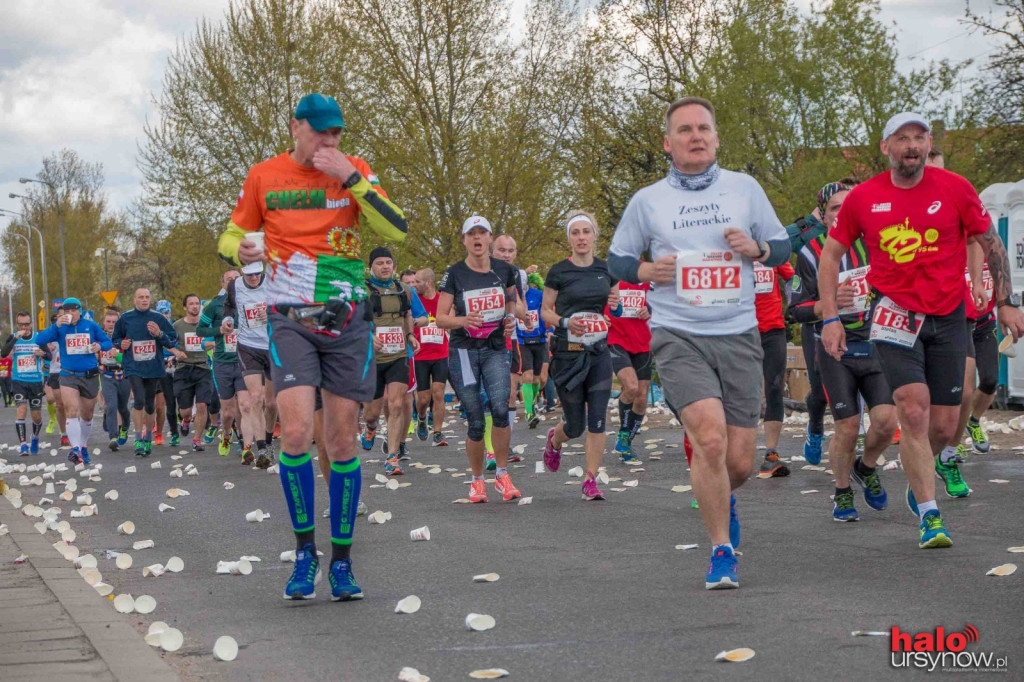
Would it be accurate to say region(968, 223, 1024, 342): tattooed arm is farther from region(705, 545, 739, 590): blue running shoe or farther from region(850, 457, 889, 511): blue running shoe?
region(705, 545, 739, 590): blue running shoe

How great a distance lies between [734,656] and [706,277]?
208cm

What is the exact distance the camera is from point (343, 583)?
6.05 metres

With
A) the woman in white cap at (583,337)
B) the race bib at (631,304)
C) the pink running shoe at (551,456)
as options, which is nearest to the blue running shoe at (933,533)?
the woman in white cap at (583,337)

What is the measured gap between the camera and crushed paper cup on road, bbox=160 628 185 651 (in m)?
5.10

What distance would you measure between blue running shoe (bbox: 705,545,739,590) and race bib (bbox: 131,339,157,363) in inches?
528

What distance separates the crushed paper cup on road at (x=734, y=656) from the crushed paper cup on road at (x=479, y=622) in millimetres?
1066

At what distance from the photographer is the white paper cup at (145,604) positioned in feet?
19.3

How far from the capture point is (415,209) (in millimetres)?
32062

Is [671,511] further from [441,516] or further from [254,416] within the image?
[254,416]

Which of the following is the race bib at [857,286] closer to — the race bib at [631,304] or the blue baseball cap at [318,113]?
the blue baseball cap at [318,113]

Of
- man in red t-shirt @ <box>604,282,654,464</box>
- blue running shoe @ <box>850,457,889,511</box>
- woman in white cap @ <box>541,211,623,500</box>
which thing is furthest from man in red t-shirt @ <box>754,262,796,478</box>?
blue running shoe @ <box>850,457,889,511</box>

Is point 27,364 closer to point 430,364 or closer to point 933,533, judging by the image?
point 430,364

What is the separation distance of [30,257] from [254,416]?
72.3 m

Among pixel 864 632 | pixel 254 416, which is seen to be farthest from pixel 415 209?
pixel 864 632
